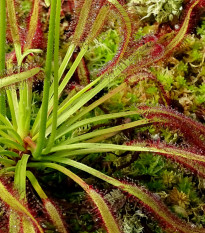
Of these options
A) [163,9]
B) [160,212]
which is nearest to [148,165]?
[160,212]

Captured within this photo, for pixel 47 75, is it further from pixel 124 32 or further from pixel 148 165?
pixel 148 165

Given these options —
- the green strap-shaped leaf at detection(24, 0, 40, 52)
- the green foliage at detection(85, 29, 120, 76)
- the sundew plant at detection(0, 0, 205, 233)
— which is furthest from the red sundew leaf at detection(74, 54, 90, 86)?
the green strap-shaped leaf at detection(24, 0, 40, 52)

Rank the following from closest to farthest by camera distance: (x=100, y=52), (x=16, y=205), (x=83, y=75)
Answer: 1. (x=16, y=205)
2. (x=83, y=75)
3. (x=100, y=52)

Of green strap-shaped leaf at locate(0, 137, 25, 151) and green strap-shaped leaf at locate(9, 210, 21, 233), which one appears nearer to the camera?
green strap-shaped leaf at locate(9, 210, 21, 233)

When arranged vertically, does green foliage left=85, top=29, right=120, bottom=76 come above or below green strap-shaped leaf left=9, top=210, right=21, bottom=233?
above

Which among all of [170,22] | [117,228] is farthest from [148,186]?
[170,22]

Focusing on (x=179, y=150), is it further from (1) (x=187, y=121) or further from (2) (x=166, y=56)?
(2) (x=166, y=56)

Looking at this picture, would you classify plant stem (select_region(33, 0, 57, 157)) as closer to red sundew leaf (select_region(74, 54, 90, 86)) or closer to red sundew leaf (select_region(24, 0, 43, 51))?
red sundew leaf (select_region(24, 0, 43, 51))

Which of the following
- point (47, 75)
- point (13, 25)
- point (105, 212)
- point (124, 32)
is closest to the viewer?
point (105, 212)

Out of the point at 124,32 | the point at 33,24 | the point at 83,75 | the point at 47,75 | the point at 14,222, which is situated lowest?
the point at 14,222
